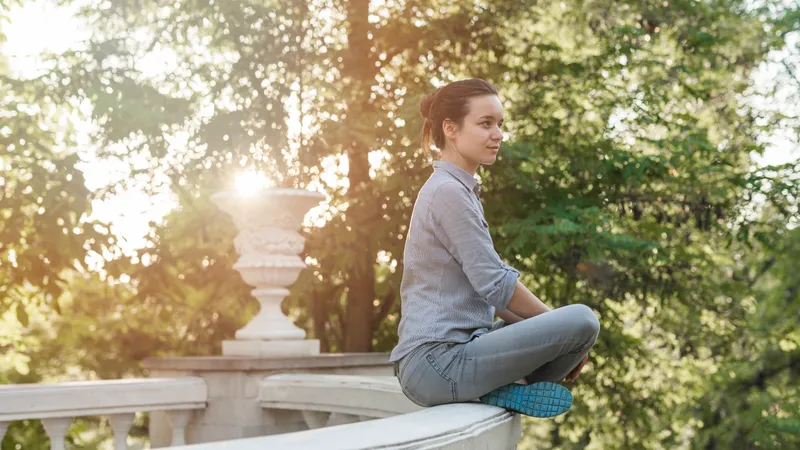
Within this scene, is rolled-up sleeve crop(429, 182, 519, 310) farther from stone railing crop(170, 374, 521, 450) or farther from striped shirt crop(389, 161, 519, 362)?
stone railing crop(170, 374, 521, 450)

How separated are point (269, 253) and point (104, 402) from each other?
1.30 meters

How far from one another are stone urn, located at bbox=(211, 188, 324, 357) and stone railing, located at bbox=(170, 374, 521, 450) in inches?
29.4

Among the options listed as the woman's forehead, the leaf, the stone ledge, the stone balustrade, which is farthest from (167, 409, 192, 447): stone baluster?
the woman's forehead

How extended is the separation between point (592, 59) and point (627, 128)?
82 cm

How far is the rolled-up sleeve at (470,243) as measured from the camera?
98.7 inches

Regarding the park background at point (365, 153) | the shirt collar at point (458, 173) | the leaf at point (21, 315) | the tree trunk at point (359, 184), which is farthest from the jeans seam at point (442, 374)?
the leaf at point (21, 315)

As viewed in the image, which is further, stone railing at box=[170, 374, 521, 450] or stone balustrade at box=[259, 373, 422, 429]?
stone balustrade at box=[259, 373, 422, 429]

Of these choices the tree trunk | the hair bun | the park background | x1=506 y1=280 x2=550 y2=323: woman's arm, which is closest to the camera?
x1=506 y1=280 x2=550 y2=323: woman's arm

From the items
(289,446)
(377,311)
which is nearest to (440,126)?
(289,446)

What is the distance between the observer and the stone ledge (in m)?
4.73

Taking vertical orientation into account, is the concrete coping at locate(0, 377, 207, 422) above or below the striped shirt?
below

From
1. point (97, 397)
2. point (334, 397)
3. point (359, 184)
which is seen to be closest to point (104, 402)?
point (97, 397)

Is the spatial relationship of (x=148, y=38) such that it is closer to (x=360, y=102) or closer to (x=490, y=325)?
(x=360, y=102)

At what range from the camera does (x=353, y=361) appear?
5133mm
